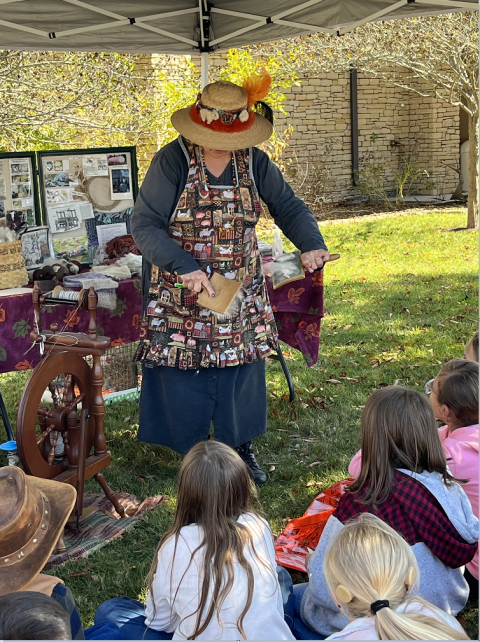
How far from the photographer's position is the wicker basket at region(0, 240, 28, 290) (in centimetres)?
380

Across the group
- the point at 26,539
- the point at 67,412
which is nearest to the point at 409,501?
the point at 26,539

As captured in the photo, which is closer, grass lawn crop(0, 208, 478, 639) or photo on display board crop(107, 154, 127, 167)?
grass lawn crop(0, 208, 478, 639)

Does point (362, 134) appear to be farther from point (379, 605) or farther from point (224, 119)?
point (379, 605)

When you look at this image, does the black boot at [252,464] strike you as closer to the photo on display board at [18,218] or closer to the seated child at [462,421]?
the seated child at [462,421]

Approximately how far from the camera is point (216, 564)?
1.95 meters

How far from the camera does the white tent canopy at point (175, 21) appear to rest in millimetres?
4105

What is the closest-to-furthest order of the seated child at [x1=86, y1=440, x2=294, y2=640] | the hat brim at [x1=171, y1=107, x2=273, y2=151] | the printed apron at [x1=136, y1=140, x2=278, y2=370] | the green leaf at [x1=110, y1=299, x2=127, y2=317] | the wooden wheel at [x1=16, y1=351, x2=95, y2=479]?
the seated child at [x1=86, y1=440, x2=294, y2=640]
the wooden wheel at [x1=16, y1=351, x2=95, y2=479]
the hat brim at [x1=171, y1=107, x2=273, y2=151]
the printed apron at [x1=136, y1=140, x2=278, y2=370]
the green leaf at [x1=110, y1=299, x2=127, y2=317]

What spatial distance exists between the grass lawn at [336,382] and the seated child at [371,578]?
1.10m

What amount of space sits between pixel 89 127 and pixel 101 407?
21.9 ft

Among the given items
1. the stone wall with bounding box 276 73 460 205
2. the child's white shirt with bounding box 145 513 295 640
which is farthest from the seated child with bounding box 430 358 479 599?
the stone wall with bounding box 276 73 460 205

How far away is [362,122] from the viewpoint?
15000 millimetres

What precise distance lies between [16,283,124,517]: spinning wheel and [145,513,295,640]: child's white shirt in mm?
1078

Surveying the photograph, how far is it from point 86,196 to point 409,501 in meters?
2.98

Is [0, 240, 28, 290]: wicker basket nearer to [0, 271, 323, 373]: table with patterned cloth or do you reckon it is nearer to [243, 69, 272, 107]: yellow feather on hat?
[0, 271, 323, 373]: table with patterned cloth
